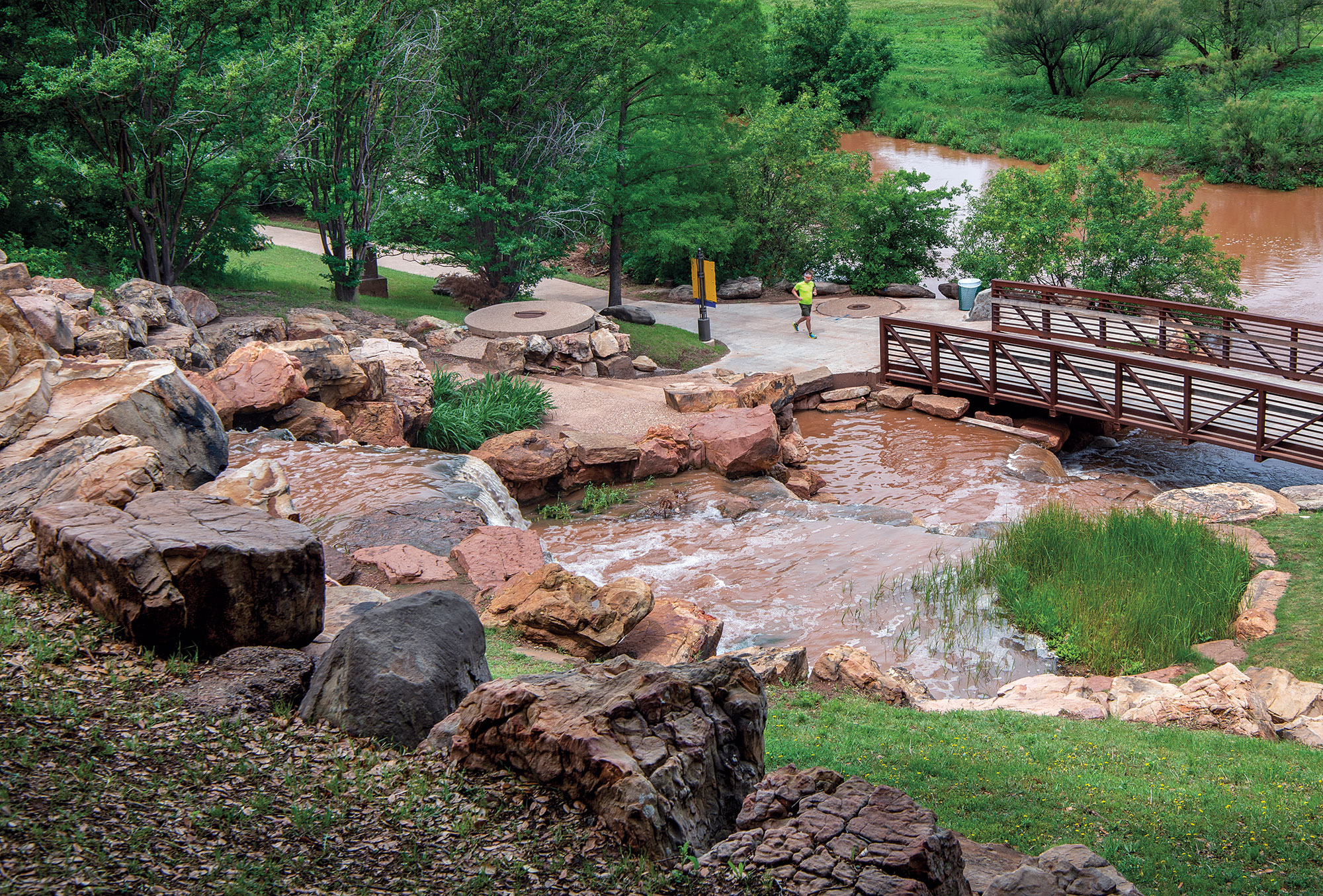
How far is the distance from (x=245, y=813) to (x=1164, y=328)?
19.7 meters

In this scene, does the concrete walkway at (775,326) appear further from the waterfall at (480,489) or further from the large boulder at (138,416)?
the large boulder at (138,416)

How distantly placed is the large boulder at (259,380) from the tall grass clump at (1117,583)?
30.5 ft

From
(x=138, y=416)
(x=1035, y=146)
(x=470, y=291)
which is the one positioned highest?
(x=1035, y=146)

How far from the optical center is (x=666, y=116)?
2473 cm

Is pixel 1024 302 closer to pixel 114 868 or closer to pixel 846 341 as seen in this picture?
pixel 846 341

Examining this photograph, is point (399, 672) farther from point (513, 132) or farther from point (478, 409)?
point (513, 132)

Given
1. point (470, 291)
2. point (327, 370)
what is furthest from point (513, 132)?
point (327, 370)

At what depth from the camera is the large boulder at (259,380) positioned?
12.9 metres

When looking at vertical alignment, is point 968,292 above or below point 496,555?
above

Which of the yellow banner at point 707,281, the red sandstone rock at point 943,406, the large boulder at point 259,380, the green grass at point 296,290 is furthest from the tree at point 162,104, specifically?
the red sandstone rock at point 943,406

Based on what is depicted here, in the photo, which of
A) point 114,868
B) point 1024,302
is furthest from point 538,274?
point 114,868

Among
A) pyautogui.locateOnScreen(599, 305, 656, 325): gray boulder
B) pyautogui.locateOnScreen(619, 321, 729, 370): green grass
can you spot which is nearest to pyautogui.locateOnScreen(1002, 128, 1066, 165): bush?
pyautogui.locateOnScreen(599, 305, 656, 325): gray boulder

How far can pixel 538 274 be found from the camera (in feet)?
77.2

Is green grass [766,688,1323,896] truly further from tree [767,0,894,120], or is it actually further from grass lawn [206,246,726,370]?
tree [767,0,894,120]
